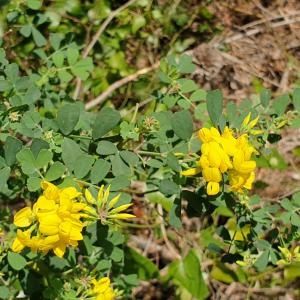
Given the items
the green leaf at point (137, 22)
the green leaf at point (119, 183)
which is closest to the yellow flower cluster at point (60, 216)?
the green leaf at point (119, 183)

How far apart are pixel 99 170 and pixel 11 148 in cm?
29

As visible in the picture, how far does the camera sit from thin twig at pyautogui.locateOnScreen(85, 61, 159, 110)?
3120 millimetres

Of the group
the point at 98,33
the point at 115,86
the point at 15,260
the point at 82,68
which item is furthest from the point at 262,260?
the point at 98,33

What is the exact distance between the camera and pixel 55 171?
1.69 m

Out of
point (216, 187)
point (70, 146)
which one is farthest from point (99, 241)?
point (216, 187)

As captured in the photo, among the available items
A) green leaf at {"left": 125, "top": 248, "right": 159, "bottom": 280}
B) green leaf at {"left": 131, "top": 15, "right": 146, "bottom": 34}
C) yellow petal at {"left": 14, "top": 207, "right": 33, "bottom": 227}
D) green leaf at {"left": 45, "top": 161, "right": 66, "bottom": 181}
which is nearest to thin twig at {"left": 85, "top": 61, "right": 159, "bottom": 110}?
green leaf at {"left": 131, "top": 15, "right": 146, "bottom": 34}

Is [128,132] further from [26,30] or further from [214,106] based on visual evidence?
[26,30]

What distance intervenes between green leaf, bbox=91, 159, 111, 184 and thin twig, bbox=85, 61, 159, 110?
135 cm

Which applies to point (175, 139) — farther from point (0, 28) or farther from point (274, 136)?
point (0, 28)

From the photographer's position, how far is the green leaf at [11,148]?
68.1 inches

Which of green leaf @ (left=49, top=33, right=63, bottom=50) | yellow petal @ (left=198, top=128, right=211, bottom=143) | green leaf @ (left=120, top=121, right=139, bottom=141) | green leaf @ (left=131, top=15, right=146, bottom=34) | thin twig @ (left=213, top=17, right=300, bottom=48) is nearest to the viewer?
yellow petal @ (left=198, top=128, right=211, bottom=143)

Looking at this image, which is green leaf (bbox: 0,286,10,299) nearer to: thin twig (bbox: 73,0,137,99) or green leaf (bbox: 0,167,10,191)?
green leaf (bbox: 0,167,10,191)

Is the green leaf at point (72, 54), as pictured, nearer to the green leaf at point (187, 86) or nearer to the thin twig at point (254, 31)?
the green leaf at point (187, 86)

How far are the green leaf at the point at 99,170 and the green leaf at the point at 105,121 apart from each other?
104 mm
